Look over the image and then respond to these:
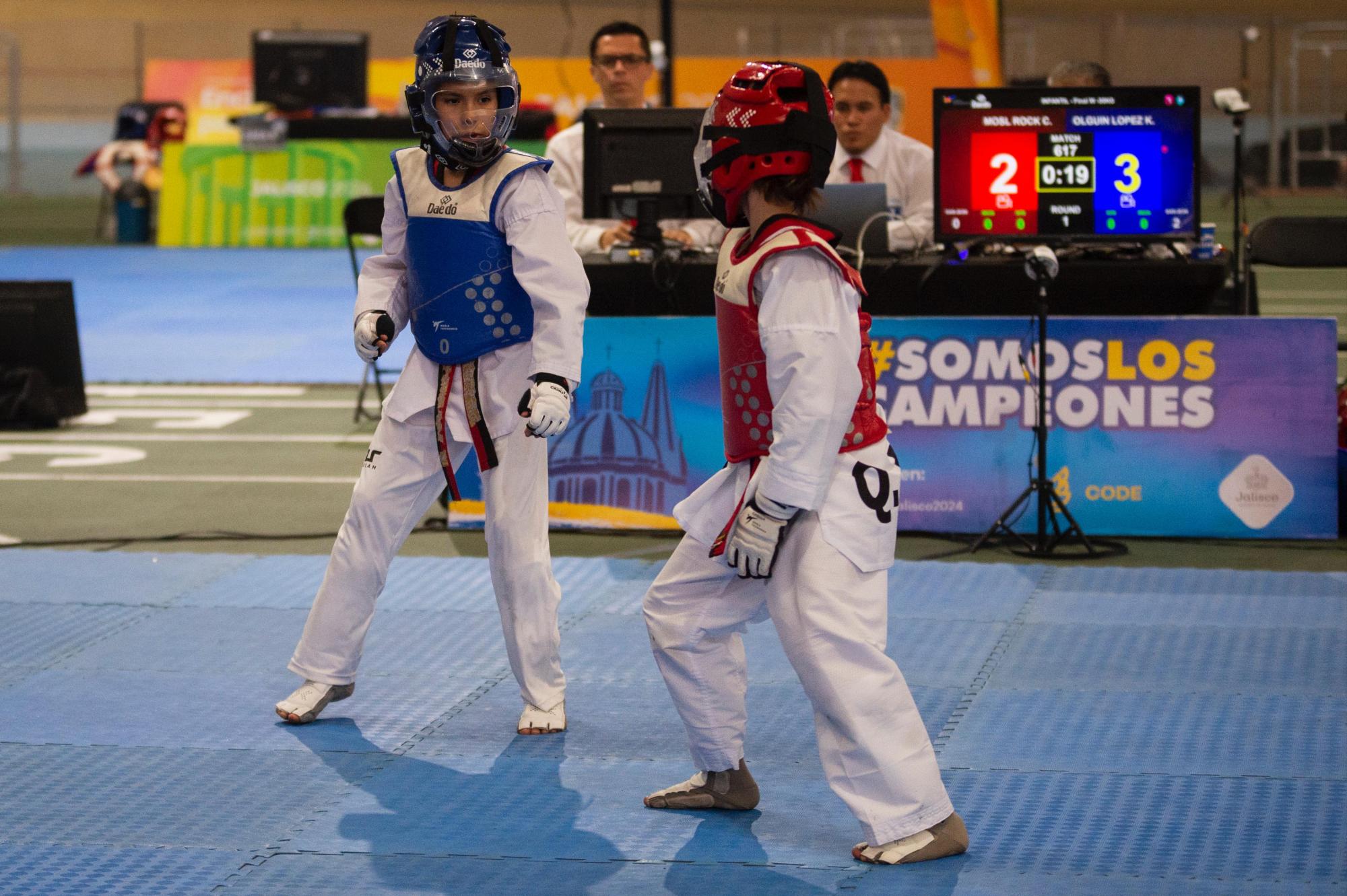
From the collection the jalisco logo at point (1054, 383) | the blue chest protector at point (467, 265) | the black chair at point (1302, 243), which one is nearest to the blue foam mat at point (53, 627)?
the blue chest protector at point (467, 265)

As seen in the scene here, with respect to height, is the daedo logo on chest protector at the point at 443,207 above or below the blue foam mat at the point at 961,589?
above

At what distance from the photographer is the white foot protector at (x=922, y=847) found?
3705mm

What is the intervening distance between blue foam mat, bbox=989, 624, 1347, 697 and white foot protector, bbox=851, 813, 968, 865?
1.44 m

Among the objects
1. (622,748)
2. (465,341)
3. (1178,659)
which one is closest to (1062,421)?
(1178,659)

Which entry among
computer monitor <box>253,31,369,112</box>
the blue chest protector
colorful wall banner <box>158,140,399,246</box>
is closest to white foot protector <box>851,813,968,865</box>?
the blue chest protector

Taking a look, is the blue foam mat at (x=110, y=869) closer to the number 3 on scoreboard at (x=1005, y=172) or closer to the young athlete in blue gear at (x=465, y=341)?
the young athlete in blue gear at (x=465, y=341)

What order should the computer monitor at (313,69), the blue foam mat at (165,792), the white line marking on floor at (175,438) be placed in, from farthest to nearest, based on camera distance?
the computer monitor at (313,69) < the white line marking on floor at (175,438) < the blue foam mat at (165,792)

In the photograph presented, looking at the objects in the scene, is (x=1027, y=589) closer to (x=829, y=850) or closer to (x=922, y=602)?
(x=922, y=602)

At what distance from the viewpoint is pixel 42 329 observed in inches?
381

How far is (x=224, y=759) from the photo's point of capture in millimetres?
4512

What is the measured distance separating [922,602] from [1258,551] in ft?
5.67

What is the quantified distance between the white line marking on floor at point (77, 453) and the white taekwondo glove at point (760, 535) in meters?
6.14

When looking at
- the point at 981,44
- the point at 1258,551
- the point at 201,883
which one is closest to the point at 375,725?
the point at 201,883

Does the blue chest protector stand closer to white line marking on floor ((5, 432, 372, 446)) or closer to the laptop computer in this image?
the laptop computer
